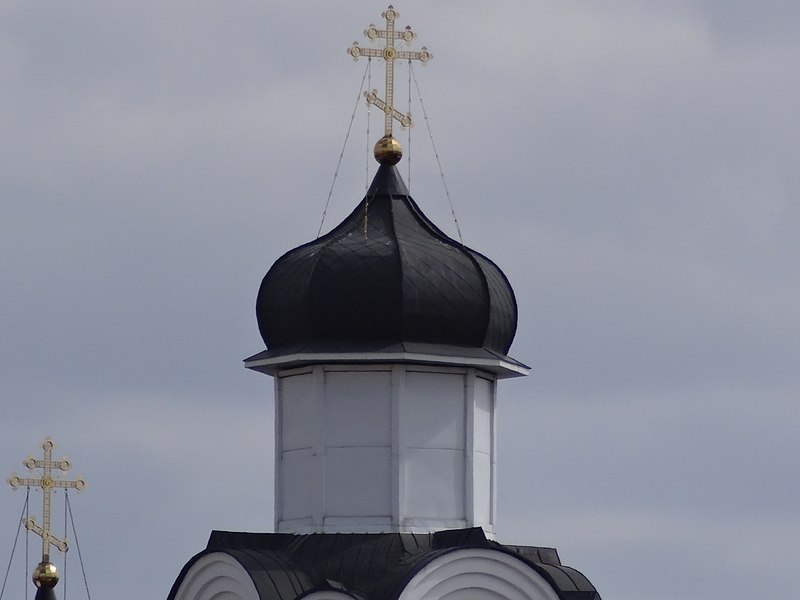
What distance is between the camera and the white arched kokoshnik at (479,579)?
34.3 metres

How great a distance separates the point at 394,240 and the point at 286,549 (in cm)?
352

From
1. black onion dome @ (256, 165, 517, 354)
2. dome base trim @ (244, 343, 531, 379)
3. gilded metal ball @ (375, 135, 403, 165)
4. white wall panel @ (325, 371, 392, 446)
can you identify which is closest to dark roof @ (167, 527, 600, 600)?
white wall panel @ (325, 371, 392, 446)

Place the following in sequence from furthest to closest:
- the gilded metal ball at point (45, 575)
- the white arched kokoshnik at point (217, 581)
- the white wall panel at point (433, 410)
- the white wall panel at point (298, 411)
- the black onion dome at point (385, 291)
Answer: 1. the gilded metal ball at point (45, 575)
2. the white wall panel at point (298, 411)
3. the white wall panel at point (433, 410)
4. the black onion dome at point (385, 291)
5. the white arched kokoshnik at point (217, 581)

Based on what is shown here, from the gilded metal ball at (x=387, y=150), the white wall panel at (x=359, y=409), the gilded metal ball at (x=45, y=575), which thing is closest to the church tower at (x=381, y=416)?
the white wall panel at (x=359, y=409)

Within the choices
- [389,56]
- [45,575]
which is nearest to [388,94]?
[389,56]

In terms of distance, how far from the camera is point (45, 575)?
44.1 metres

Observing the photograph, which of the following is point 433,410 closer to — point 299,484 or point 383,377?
point 383,377

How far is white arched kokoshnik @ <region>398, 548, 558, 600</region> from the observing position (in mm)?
34281

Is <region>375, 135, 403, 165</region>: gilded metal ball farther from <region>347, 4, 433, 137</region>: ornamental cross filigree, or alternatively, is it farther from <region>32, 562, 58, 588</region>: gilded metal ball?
<region>32, 562, 58, 588</region>: gilded metal ball

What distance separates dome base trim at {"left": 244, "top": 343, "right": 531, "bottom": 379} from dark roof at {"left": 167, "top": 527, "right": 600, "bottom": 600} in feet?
6.02

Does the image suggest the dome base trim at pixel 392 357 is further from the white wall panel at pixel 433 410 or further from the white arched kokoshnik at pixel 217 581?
the white arched kokoshnik at pixel 217 581

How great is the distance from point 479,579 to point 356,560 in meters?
1.30

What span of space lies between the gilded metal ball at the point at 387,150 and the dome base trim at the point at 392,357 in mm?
2345

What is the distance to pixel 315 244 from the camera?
118 feet
